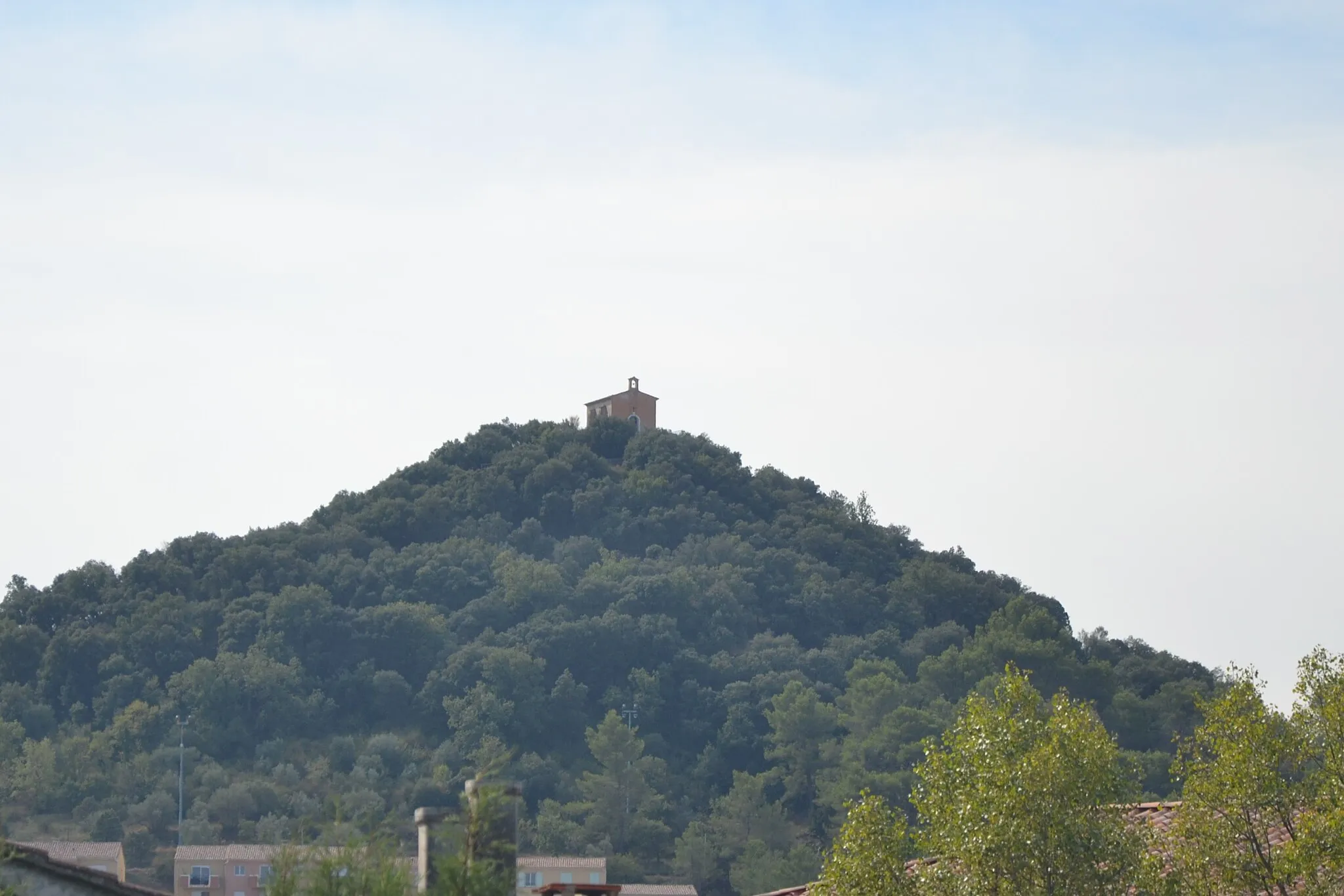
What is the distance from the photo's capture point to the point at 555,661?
3716 inches

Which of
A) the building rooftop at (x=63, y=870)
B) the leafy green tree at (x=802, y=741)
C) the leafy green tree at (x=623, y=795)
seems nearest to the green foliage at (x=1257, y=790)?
the building rooftop at (x=63, y=870)

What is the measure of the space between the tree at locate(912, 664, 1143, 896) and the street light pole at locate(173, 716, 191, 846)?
59.7 metres

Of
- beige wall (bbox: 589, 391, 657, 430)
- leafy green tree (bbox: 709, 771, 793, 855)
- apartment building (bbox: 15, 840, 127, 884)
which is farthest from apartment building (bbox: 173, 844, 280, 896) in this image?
beige wall (bbox: 589, 391, 657, 430)

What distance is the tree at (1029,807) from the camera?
628 inches

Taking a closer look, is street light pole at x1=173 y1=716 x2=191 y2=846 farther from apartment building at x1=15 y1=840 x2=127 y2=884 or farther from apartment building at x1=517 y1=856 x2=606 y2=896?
apartment building at x1=517 y1=856 x2=606 y2=896

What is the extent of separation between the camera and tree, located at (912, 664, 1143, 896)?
15945mm

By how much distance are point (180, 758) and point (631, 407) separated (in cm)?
4651

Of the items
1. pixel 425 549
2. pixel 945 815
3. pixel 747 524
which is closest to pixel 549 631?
pixel 425 549

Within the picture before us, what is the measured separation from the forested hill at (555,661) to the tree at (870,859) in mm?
49674

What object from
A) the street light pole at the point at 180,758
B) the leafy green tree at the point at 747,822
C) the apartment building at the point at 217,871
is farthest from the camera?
the street light pole at the point at 180,758

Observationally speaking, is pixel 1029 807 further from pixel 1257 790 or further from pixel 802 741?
pixel 802 741

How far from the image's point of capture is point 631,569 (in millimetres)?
Result: 104312

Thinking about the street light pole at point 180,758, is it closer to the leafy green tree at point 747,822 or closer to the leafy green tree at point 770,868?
the leafy green tree at point 747,822

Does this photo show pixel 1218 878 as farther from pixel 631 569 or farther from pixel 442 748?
pixel 631 569
